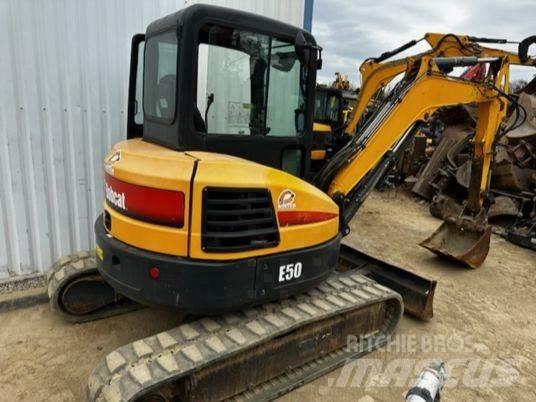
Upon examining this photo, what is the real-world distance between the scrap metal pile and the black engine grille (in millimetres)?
4657

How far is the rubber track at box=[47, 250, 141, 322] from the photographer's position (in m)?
3.42

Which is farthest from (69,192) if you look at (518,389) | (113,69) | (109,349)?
(518,389)

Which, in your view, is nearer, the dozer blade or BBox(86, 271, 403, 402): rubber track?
BBox(86, 271, 403, 402): rubber track

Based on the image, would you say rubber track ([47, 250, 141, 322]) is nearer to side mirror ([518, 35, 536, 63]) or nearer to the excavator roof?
the excavator roof

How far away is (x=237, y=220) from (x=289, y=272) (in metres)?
0.56

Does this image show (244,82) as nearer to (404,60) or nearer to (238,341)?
(238,341)

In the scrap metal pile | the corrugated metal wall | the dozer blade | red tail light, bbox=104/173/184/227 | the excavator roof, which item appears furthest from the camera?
the scrap metal pile

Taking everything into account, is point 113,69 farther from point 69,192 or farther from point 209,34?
point 209,34

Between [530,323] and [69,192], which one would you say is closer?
[530,323]

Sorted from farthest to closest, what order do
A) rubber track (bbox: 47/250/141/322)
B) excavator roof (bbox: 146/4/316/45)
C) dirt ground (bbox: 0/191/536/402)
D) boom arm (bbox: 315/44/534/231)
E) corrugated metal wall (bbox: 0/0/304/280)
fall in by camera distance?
corrugated metal wall (bbox: 0/0/304/280)
boom arm (bbox: 315/44/534/231)
rubber track (bbox: 47/250/141/322)
dirt ground (bbox: 0/191/536/402)
excavator roof (bbox: 146/4/316/45)

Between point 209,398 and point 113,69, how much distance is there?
335cm

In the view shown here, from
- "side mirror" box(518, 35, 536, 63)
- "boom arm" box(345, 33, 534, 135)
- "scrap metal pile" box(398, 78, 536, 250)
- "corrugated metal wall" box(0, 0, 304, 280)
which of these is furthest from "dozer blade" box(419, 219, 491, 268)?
"corrugated metal wall" box(0, 0, 304, 280)

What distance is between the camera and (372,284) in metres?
3.39

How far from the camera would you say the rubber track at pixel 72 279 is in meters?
3.42
